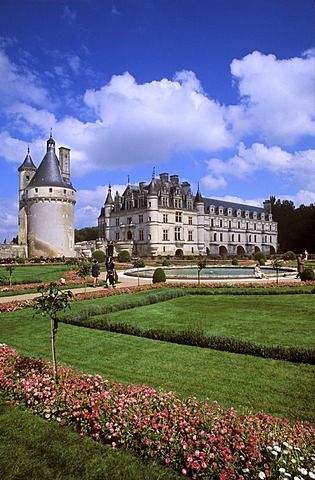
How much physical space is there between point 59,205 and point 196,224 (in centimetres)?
2348

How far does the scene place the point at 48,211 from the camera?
4828 centimetres

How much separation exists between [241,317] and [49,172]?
44.7m

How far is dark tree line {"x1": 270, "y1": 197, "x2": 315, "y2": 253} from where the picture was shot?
217ft

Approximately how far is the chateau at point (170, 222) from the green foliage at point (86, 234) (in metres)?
27.8

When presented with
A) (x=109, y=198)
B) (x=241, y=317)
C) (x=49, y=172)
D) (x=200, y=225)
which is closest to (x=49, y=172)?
(x=49, y=172)

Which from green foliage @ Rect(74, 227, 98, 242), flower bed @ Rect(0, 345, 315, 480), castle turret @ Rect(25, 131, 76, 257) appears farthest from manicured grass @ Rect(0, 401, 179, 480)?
green foliage @ Rect(74, 227, 98, 242)

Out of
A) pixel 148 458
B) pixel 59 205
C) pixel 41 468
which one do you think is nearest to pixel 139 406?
pixel 148 458

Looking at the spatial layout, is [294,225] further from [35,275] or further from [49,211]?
[35,275]

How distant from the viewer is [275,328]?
8.38 m

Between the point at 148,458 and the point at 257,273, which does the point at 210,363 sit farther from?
the point at 257,273

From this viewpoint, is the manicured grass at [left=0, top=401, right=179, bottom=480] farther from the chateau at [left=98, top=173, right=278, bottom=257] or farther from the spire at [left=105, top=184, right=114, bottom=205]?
the spire at [left=105, top=184, right=114, bottom=205]

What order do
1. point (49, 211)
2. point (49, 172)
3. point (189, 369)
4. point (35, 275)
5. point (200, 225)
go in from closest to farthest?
point (189, 369)
point (35, 275)
point (49, 211)
point (49, 172)
point (200, 225)

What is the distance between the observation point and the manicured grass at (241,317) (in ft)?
25.6

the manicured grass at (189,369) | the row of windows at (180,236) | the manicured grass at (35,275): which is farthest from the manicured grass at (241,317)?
the row of windows at (180,236)
